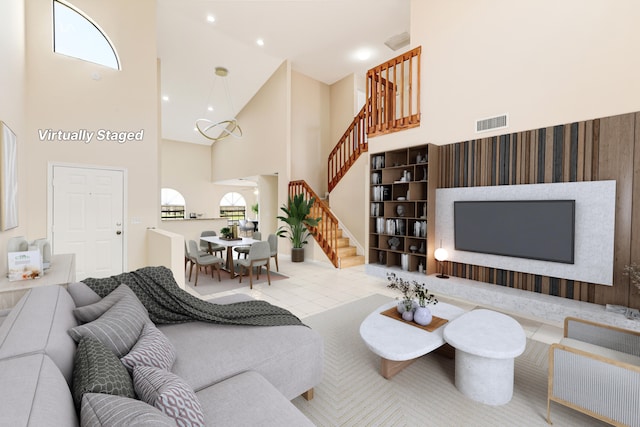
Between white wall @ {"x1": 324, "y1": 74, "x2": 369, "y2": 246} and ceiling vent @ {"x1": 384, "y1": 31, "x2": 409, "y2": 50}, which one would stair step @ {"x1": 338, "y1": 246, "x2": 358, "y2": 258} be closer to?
white wall @ {"x1": 324, "y1": 74, "x2": 369, "y2": 246}

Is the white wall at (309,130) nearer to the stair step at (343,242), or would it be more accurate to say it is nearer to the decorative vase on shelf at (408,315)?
the stair step at (343,242)

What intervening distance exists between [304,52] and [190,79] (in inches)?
129

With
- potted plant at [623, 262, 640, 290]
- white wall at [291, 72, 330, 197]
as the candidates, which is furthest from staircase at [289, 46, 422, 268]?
potted plant at [623, 262, 640, 290]

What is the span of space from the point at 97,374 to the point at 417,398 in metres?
1.98

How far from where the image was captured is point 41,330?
4.12 ft

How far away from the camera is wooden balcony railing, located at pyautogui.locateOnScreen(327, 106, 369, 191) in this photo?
7125 mm

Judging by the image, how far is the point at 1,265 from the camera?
8.57ft

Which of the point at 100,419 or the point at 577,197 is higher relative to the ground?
the point at 577,197

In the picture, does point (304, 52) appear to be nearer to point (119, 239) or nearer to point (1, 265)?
point (119, 239)

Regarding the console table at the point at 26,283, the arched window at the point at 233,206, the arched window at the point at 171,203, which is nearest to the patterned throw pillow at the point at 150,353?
the console table at the point at 26,283

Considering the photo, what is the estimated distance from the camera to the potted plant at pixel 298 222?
6727 millimetres

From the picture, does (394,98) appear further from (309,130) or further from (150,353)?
(150,353)

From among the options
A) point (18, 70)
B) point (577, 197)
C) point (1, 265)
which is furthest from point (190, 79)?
point (577, 197)

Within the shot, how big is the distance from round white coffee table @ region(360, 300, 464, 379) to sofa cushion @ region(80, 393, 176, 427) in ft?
5.10
